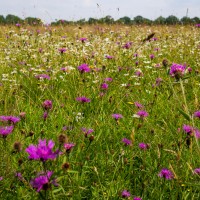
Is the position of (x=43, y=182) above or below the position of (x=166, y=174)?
above

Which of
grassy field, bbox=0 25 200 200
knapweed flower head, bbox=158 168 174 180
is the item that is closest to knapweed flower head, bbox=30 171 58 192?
grassy field, bbox=0 25 200 200

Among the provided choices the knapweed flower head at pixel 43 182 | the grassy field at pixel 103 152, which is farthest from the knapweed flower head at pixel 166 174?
the knapweed flower head at pixel 43 182

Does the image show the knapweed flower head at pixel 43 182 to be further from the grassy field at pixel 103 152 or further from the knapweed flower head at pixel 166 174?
the knapweed flower head at pixel 166 174

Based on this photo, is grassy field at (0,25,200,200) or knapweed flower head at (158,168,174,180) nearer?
grassy field at (0,25,200,200)

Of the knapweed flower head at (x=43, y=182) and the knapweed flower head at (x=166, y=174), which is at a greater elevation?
the knapweed flower head at (x=43, y=182)

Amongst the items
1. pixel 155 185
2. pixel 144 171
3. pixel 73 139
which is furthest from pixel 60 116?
pixel 155 185

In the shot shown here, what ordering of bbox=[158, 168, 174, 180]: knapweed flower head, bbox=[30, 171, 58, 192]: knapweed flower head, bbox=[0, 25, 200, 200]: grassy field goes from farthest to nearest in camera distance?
bbox=[158, 168, 174, 180]: knapweed flower head, bbox=[0, 25, 200, 200]: grassy field, bbox=[30, 171, 58, 192]: knapweed flower head

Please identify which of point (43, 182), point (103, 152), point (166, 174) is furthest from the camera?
point (103, 152)

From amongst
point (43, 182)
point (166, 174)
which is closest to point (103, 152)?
point (166, 174)

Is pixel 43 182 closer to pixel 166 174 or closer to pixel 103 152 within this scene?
pixel 166 174

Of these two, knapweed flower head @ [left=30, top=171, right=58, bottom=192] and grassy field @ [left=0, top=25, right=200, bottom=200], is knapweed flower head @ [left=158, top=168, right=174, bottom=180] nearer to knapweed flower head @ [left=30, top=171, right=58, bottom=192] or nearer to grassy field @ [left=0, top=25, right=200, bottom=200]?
grassy field @ [left=0, top=25, right=200, bottom=200]

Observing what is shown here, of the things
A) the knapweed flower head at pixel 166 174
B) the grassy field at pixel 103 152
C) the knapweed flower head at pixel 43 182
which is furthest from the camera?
the knapweed flower head at pixel 166 174

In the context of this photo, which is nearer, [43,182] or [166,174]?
[43,182]

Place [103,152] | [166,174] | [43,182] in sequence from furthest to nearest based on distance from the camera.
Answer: [103,152], [166,174], [43,182]
